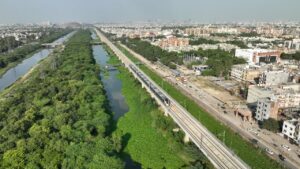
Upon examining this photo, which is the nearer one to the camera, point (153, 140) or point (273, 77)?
point (153, 140)

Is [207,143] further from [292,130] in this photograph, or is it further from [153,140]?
[292,130]

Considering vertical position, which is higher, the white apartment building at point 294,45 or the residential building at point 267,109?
the white apartment building at point 294,45

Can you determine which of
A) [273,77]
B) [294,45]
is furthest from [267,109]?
[294,45]

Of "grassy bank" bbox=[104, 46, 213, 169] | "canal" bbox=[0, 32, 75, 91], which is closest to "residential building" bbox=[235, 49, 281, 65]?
"grassy bank" bbox=[104, 46, 213, 169]

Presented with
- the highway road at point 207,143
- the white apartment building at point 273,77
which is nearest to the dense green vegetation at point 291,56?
the white apartment building at point 273,77

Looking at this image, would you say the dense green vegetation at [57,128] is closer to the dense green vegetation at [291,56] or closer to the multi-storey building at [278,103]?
the multi-storey building at [278,103]

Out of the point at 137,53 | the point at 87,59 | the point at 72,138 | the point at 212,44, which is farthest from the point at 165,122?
the point at 212,44
